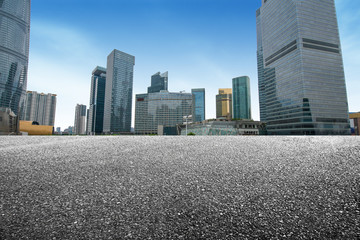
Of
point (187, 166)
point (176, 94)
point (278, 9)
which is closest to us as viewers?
point (187, 166)

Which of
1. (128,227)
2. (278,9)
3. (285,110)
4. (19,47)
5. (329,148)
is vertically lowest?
(128,227)

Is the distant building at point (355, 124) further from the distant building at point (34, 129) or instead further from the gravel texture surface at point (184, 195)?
the distant building at point (34, 129)

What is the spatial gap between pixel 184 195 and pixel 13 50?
16612 cm

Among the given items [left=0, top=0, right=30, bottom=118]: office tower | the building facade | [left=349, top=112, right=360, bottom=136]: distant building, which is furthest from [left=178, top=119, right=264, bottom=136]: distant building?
[left=0, top=0, right=30, bottom=118]: office tower

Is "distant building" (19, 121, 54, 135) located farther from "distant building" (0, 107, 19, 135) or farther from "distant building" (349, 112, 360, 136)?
"distant building" (349, 112, 360, 136)

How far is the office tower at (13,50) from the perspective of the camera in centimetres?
Result: 11169

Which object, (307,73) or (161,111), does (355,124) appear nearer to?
(307,73)

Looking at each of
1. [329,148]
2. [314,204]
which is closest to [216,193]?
[314,204]

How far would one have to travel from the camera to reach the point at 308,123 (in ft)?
348

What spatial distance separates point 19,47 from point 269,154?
171m

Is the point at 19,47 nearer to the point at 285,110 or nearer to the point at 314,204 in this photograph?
the point at 314,204

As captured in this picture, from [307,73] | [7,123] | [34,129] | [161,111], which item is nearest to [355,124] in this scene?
[307,73]

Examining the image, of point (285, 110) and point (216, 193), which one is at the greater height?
point (285, 110)

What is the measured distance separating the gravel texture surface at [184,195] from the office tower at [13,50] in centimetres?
14899
